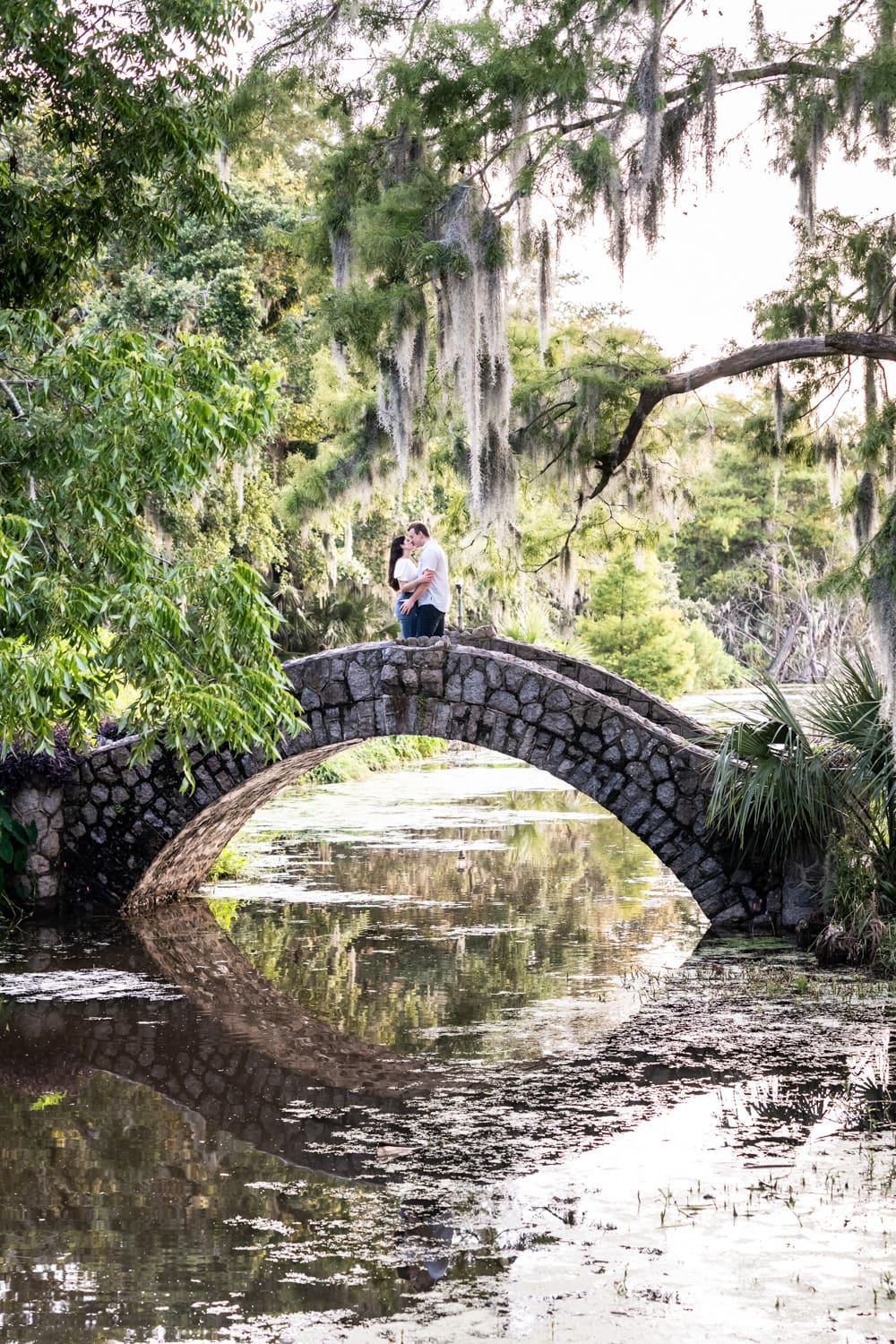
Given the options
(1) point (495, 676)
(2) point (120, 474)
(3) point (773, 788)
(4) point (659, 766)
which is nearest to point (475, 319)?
(1) point (495, 676)

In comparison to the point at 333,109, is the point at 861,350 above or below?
below

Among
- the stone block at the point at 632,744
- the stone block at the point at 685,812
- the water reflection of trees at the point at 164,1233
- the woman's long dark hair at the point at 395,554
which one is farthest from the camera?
the woman's long dark hair at the point at 395,554

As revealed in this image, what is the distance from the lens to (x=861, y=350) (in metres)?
9.71

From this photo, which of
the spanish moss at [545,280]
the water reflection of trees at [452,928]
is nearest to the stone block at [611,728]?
the water reflection of trees at [452,928]

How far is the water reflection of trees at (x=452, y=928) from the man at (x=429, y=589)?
2042mm

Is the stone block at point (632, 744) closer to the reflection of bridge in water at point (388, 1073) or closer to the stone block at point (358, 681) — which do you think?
the stone block at point (358, 681)

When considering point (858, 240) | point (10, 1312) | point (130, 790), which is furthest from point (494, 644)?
point (10, 1312)

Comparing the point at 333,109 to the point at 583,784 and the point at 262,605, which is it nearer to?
the point at 583,784

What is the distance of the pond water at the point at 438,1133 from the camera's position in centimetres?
395

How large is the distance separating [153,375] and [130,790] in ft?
16.0

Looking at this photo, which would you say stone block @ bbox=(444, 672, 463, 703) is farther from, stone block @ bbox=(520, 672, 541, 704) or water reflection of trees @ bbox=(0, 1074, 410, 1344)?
water reflection of trees @ bbox=(0, 1074, 410, 1344)

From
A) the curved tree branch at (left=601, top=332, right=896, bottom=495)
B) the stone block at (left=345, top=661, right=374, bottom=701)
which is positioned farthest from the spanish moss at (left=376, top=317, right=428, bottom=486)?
the stone block at (left=345, top=661, right=374, bottom=701)

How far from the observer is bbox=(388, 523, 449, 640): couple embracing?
10586 mm

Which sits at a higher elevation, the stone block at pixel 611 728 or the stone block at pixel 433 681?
the stone block at pixel 433 681
